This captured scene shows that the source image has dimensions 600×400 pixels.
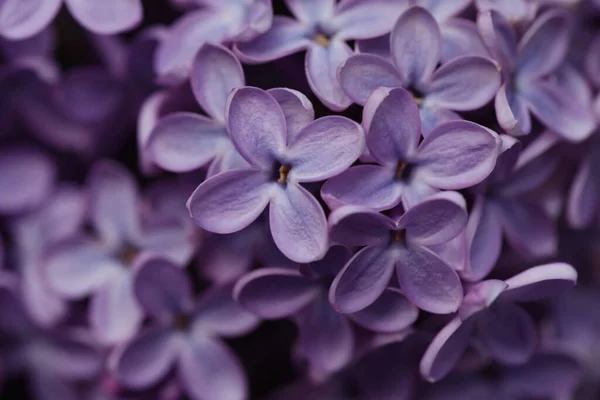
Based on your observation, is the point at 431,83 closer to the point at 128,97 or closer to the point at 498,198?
the point at 498,198

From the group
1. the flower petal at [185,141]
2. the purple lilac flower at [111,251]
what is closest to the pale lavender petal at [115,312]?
the purple lilac flower at [111,251]

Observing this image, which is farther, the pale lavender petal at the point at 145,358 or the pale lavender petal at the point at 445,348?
the pale lavender petal at the point at 145,358

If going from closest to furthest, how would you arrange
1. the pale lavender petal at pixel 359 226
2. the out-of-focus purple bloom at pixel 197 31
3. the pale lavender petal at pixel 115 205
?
the pale lavender petal at pixel 359 226
the out-of-focus purple bloom at pixel 197 31
the pale lavender petal at pixel 115 205

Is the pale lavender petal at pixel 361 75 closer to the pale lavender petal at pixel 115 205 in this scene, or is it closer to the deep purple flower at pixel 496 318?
the deep purple flower at pixel 496 318

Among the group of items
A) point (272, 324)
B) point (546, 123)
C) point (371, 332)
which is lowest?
point (272, 324)

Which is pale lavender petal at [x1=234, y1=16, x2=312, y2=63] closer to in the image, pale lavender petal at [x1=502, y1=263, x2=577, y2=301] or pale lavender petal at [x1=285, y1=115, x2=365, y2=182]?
pale lavender petal at [x1=285, y1=115, x2=365, y2=182]

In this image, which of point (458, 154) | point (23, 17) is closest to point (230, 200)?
point (458, 154)

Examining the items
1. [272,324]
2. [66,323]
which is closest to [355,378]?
[272,324]
